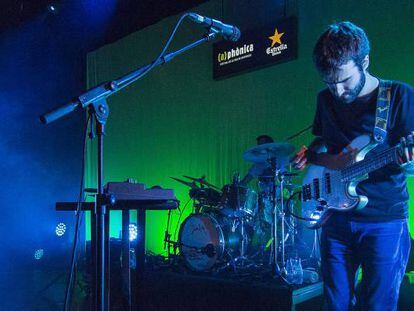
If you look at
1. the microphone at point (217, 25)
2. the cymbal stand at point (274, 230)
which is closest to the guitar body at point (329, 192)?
the microphone at point (217, 25)

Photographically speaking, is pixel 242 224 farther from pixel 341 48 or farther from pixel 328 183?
pixel 341 48

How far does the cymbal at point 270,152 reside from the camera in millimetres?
4344

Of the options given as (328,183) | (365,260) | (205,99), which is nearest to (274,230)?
(328,183)

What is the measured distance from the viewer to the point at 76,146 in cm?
817

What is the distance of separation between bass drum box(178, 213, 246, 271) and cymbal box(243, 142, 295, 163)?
2.92ft

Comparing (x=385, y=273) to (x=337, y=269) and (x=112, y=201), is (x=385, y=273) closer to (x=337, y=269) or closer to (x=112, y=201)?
(x=337, y=269)

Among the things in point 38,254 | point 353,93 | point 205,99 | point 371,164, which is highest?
point 205,99

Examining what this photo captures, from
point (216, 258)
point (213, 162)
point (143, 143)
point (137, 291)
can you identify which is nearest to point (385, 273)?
point (137, 291)

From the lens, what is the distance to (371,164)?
1.88 m

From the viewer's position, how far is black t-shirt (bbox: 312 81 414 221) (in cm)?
184

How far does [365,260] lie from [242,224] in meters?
3.10

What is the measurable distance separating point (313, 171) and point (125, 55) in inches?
278

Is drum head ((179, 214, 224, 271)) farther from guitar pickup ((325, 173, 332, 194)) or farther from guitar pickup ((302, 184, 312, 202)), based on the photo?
guitar pickup ((325, 173, 332, 194))

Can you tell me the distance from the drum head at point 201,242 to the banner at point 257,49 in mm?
2837
